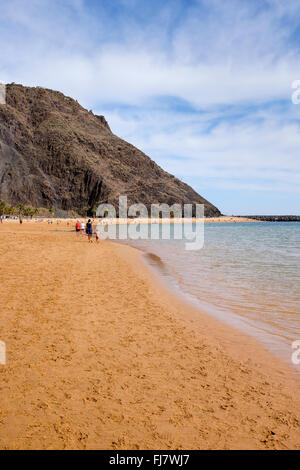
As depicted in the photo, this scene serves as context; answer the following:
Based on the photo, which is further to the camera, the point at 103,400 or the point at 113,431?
the point at 103,400

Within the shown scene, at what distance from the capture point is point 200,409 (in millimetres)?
3912

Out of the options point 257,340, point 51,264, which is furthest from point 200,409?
point 51,264

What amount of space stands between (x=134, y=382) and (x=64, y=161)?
158 meters

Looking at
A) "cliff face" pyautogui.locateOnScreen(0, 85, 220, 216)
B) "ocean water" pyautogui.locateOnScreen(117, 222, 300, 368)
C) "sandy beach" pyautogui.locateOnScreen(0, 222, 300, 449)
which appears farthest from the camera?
"cliff face" pyautogui.locateOnScreen(0, 85, 220, 216)

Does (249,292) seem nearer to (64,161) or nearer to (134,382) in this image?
(134,382)

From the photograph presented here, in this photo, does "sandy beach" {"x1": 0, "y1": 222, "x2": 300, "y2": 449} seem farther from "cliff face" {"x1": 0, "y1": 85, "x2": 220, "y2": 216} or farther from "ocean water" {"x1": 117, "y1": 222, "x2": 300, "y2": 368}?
"cliff face" {"x1": 0, "y1": 85, "x2": 220, "y2": 216}

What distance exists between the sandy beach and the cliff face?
119m

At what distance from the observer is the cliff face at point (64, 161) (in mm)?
131500

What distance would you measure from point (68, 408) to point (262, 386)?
2794 millimetres

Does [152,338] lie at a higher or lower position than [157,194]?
lower

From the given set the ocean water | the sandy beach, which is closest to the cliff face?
the ocean water

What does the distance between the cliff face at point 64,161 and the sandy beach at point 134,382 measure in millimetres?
119491

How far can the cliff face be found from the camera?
132 meters

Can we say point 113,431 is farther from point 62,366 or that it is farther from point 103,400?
point 62,366
